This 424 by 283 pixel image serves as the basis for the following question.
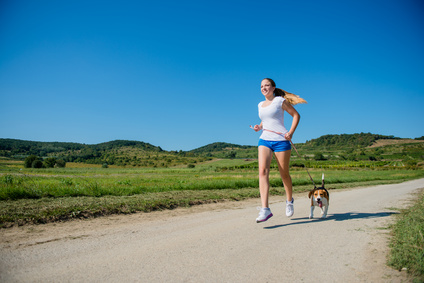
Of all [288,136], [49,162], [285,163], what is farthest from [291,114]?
[49,162]

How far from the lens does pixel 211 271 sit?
307 centimetres

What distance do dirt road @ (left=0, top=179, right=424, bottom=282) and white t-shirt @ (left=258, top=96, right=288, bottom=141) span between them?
1.83 m

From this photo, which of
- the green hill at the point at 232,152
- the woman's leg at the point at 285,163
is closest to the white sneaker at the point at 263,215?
the woman's leg at the point at 285,163

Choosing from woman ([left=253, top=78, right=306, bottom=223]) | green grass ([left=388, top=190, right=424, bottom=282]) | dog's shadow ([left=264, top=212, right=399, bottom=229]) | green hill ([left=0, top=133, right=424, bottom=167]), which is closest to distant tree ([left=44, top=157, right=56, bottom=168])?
green hill ([left=0, top=133, right=424, bottom=167])

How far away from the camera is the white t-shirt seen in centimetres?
585

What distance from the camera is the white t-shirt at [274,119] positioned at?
585 cm

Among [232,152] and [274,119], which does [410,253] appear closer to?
[274,119]

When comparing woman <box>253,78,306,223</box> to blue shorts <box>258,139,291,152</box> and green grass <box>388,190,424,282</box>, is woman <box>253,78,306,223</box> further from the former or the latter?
green grass <box>388,190,424,282</box>

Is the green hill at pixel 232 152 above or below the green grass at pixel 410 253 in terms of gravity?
above

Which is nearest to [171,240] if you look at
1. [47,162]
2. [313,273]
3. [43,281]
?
[43,281]

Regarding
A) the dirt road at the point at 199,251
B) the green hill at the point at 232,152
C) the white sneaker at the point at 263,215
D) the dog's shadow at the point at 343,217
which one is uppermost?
the green hill at the point at 232,152

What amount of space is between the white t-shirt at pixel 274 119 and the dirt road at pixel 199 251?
1828mm

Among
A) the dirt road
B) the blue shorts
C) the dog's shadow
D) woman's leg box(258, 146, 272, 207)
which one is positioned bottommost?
the dog's shadow

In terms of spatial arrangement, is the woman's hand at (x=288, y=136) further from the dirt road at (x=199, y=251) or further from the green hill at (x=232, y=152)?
the green hill at (x=232, y=152)
